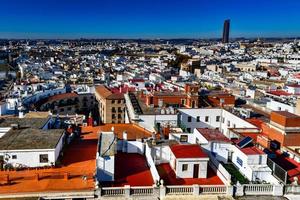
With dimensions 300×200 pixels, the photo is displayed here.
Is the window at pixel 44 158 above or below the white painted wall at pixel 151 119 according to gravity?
above

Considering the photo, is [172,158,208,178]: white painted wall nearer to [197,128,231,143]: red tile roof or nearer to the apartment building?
[197,128,231,143]: red tile roof

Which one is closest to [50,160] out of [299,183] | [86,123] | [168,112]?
[86,123]

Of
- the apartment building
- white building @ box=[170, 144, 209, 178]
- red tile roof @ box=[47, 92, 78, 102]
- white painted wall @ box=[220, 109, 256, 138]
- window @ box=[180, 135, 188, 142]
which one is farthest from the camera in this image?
red tile roof @ box=[47, 92, 78, 102]

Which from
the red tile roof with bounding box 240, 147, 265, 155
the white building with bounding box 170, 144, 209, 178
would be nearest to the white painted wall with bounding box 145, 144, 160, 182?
the white building with bounding box 170, 144, 209, 178

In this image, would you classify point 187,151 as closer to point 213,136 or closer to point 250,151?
point 213,136

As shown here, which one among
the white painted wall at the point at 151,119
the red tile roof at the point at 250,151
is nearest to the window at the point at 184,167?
the red tile roof at the point at 250,151

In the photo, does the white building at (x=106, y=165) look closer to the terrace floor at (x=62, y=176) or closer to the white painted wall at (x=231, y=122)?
the terrace floor at (x=62, y=176)

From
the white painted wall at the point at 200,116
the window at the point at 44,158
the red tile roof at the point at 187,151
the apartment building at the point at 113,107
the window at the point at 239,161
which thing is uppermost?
the red tile roof at the point at 187,151
